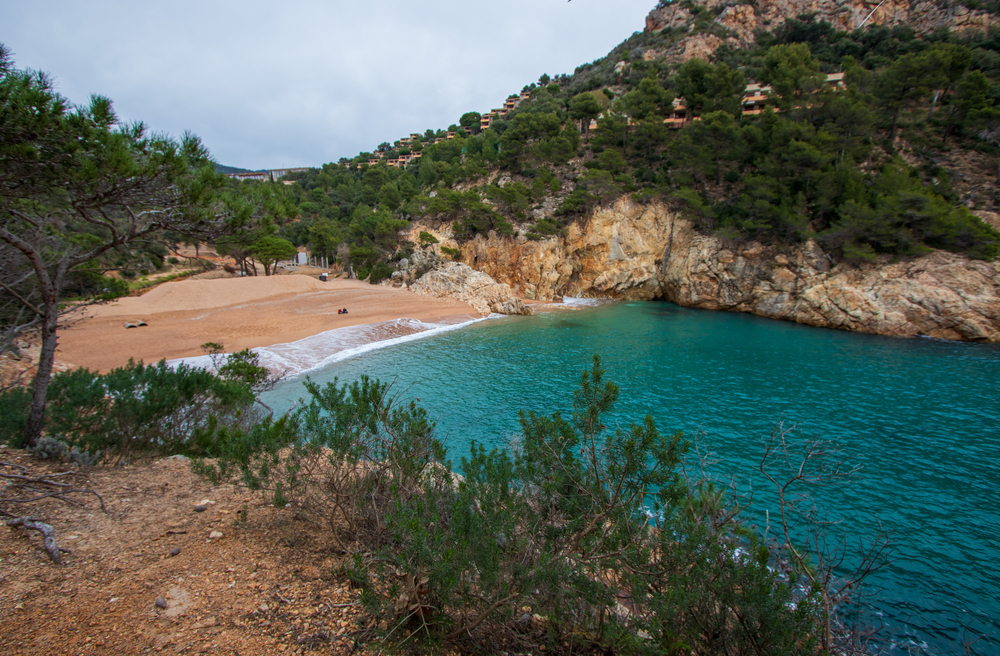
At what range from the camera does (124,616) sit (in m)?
2.66

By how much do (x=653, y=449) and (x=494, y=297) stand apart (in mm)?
26401

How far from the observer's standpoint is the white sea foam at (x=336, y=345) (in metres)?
14.9

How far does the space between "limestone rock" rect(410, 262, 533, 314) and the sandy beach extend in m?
1.11

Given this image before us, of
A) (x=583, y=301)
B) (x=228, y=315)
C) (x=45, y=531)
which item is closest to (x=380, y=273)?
(x=228, y=315)

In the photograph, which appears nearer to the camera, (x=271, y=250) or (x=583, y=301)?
(x=583, y=301)

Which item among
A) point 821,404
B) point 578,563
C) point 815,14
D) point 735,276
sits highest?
point 815,14

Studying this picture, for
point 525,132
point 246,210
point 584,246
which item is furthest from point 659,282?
point 246,210

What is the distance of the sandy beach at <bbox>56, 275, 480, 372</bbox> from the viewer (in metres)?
15.6

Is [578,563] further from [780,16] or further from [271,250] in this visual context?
[780,16]

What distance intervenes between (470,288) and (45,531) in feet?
88.7

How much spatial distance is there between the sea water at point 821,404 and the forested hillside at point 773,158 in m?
8.05

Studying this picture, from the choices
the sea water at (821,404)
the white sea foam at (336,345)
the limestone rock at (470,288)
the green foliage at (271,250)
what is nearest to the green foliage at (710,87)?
the sea water at (821,404)

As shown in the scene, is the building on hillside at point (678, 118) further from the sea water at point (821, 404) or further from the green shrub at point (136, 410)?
the green shrub at point (136, 410)

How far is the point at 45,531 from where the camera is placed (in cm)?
325
